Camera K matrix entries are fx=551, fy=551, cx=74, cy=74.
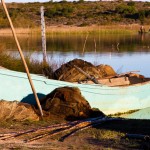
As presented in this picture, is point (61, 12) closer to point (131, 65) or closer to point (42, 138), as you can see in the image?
point (131, 65)

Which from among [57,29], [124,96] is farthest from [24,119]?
[57,29]

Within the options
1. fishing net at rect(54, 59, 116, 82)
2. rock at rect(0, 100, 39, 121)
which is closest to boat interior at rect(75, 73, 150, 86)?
fishing net at rect(54, 59, 116, 82)

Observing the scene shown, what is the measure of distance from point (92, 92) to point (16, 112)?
267 cm

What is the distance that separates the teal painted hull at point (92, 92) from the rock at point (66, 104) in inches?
27.3

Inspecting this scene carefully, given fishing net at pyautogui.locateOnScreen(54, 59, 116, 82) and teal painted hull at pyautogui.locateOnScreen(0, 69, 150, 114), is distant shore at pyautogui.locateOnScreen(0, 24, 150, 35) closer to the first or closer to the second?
fishing net at pyautogui.locateOnScreen(54, 59, 116, 82)

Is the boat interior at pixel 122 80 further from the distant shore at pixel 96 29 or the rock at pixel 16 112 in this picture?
the distant shore at pixel 96 29

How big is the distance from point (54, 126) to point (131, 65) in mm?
13376

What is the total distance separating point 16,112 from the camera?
912 cm

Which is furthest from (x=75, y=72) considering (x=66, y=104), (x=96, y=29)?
(x=96, y=29)

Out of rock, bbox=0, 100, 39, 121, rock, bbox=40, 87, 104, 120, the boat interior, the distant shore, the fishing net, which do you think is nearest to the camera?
rock, bbox=0, 100, 39, 121

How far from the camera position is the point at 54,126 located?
8203 millimetres

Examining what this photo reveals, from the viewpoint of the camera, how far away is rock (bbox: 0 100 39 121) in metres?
8.99

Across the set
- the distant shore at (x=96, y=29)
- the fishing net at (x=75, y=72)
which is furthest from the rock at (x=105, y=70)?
the distant shore at (x=96, y=29)

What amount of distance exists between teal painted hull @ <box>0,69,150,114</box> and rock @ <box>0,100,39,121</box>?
1.12 metres
